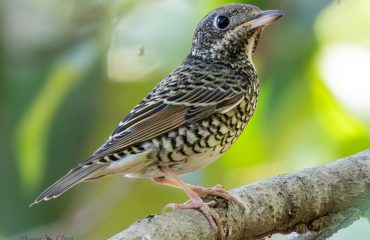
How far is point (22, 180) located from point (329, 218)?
1616 millimetres

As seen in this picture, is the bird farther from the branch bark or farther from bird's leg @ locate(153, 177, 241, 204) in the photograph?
the branch bark

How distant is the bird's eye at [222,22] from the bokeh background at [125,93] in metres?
0.13

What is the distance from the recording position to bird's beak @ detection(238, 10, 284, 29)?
11.7ft

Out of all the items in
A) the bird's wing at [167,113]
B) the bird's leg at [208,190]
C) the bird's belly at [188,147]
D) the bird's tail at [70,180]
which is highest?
the bird's wing at [167,113]

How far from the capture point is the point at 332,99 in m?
4.16

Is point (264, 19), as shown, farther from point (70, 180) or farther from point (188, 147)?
point (70, 180)

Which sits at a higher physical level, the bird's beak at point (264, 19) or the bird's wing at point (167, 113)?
the bird's beak at point (264, 19)

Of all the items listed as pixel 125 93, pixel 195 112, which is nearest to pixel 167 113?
pixel 195 112

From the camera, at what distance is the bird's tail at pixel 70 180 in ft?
10.6

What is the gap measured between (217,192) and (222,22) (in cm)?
124

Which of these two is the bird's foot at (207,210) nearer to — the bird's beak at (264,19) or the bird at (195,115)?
the bird at (195,115)

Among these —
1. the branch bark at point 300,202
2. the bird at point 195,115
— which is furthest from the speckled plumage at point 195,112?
the branch bark at point 300,202

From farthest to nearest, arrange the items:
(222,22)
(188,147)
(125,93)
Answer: (125,93)
(222,22)
(188,147)

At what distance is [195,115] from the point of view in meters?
3.85
